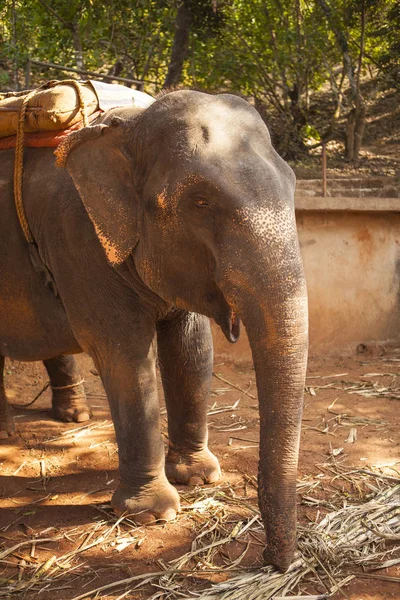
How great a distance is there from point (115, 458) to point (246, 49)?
8.54m

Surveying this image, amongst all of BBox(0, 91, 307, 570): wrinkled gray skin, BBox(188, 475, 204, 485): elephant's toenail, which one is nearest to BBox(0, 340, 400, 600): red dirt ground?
BBox(188, 475, 204, 485): elephant's toenail

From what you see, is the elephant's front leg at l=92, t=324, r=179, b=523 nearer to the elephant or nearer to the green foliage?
the elephant

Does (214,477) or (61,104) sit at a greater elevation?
(61,104)

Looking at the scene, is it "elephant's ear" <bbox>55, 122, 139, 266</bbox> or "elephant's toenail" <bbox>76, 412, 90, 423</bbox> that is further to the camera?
"elephant's toenail" <bbox>76, 412, 90, 423</bbox>

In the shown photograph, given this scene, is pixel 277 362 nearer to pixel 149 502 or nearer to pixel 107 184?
pixel 107 184

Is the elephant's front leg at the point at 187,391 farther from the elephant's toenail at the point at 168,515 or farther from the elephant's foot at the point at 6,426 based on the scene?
the elephant's foot at the point at 6,426

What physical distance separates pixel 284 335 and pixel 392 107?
11858 millimetres

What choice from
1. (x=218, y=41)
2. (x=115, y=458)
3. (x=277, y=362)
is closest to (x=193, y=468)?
(x=115, y=458)

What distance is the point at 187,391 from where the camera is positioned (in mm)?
3951

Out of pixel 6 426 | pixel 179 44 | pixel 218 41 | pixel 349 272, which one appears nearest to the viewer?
pixel 6 426

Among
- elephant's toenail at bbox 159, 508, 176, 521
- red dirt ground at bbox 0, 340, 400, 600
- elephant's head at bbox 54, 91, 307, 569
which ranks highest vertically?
elephant's head at bbox 54, 91, 307, 569

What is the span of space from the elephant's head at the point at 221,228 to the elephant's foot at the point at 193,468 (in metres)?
1.20

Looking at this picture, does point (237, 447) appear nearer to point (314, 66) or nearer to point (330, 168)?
point (330, 168)

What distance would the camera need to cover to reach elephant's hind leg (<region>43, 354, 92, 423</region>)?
5254 mm
